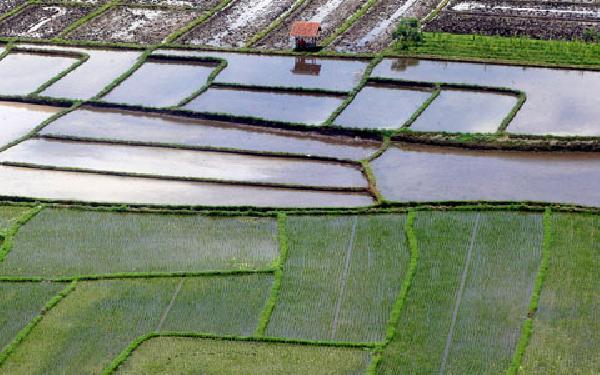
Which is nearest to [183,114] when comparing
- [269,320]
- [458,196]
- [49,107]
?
[49,107]

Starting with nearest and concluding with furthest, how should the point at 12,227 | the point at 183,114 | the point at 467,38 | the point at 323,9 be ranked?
1. the point at 12,227
2. the point at 183,114
3. the point at 467,38
4. the point at 323,9

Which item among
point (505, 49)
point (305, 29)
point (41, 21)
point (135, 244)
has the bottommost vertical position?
point (135, 244)

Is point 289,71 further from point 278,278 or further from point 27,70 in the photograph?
point 278,278

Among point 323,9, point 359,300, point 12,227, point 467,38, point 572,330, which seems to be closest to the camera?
point 572,330

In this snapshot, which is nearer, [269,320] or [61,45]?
[269,320]

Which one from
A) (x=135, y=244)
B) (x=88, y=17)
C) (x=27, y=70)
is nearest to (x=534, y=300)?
(x=135, y=244)

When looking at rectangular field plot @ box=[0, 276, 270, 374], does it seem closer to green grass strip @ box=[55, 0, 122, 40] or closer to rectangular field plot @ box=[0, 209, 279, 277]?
rectangular field plot @ box=[0, 209, 279, 277]

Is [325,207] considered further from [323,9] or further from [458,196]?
[323,9]
